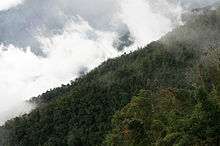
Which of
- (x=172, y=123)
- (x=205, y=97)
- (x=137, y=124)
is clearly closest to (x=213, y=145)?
(x=205, y=97)

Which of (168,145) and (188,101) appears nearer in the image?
(168,145)

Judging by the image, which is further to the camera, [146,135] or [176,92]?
[176,92]

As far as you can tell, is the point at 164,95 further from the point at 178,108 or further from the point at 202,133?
the point at 202,133

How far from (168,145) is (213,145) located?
8.07m

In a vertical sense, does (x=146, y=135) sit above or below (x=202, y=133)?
above

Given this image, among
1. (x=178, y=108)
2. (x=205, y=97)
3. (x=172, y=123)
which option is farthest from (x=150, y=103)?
(x=205, y=97)

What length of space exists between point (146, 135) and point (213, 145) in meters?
19.7

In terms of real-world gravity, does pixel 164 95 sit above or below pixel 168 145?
above

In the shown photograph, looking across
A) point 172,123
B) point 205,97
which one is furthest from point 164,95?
point 205,97

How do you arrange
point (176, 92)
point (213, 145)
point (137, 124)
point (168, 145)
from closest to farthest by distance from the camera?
point (213, 145)
point (168, 145)
point (137, 124)
point (176, 92)

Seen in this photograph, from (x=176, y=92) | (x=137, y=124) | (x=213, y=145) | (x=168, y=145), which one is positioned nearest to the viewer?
(x=213, y=145)

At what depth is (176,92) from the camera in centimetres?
9738

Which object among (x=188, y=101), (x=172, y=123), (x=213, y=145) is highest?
(x=188, y=101)

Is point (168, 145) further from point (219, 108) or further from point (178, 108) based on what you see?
point (178, 108)
